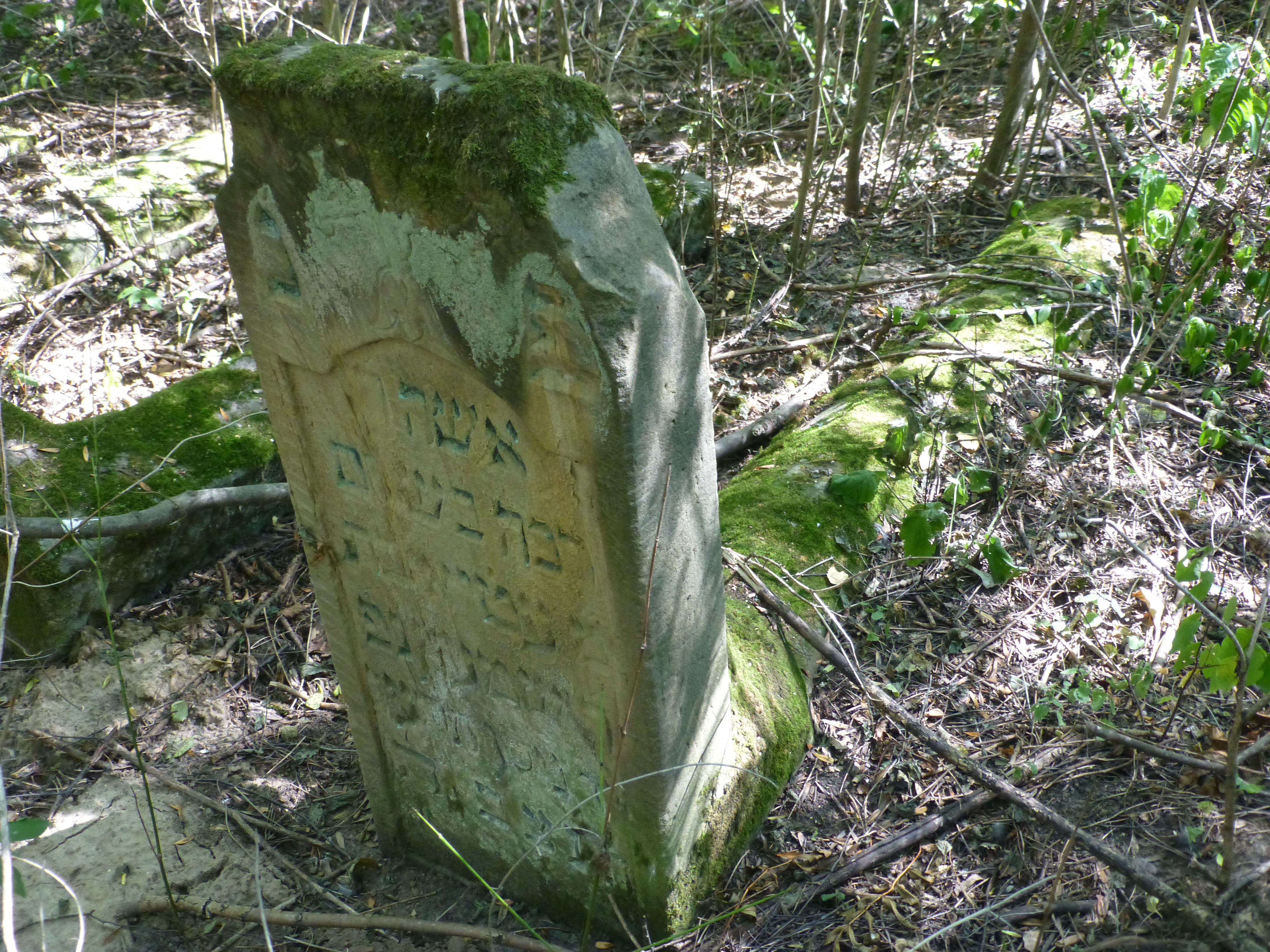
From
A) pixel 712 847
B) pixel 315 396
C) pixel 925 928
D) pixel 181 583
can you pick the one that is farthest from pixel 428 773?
pixel 181 583

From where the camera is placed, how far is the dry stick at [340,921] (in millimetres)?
2215

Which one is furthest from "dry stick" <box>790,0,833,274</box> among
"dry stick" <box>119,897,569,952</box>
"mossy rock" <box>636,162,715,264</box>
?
"dry stick" <box>119,897,569,952</box>

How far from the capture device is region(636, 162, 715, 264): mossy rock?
539 cm

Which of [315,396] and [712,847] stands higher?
[315,396]

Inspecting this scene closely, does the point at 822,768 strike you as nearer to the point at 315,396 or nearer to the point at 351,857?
the point at 351,857

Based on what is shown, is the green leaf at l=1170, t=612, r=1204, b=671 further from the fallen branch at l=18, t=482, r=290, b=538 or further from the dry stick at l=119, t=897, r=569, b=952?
the fallen branch at l=18, t=482, r=290, b=538

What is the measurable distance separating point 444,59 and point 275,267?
1.81 ft

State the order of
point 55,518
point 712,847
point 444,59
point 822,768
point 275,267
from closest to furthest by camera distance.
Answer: point 444,59, point 275,267, point 712,847, point 822,768, point 55,518

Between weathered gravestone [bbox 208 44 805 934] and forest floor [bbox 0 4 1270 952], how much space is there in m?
0.28

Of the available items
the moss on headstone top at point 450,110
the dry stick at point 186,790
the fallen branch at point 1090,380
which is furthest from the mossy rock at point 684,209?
the moss on headstone top at point 450,110

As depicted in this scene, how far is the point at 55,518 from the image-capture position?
122 inches

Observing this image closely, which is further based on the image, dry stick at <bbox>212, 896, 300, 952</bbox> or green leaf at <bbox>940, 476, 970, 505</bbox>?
green leaf at <bbox>940, 476, 970, 505</bbox>

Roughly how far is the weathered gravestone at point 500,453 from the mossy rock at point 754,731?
0.02 meters

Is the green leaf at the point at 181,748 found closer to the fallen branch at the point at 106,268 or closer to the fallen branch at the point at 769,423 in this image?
the fallen branch at the point at 769,423
